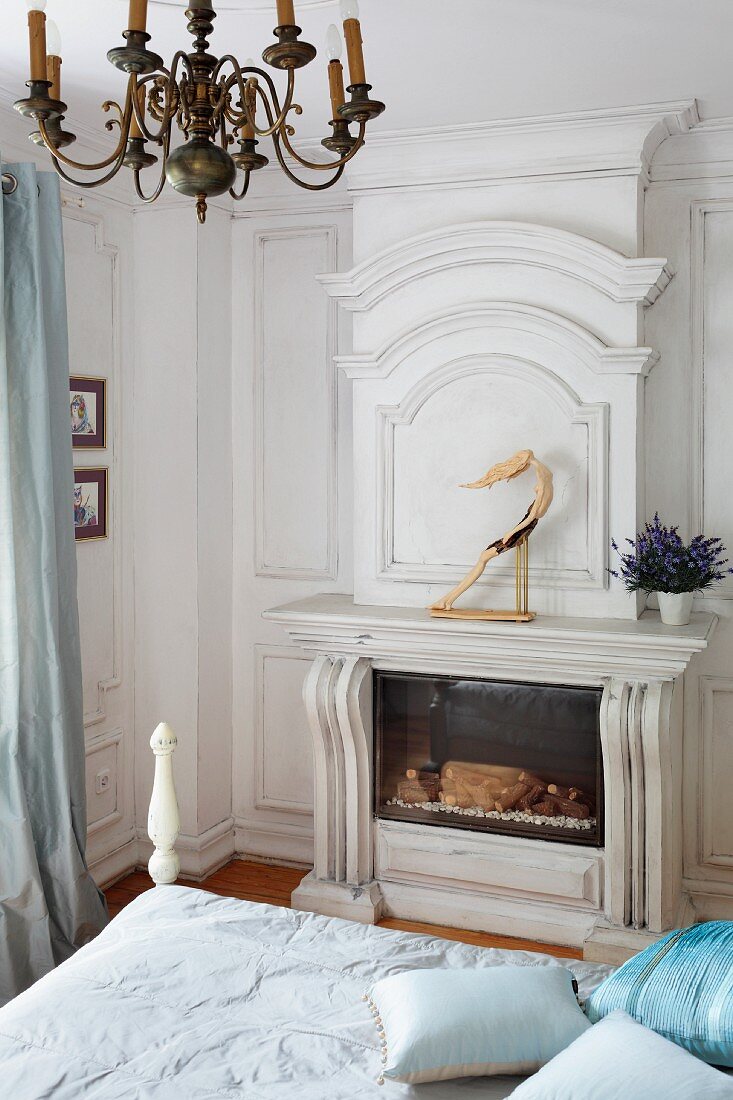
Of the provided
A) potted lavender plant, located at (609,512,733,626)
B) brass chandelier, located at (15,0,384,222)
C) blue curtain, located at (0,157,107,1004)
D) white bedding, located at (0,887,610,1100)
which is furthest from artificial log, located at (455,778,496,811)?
brass chandelier, located at (15,0,384,222)

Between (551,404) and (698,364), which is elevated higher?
(698,364)

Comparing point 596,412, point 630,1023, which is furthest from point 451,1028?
point 596,412

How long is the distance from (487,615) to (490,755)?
58 centimetres

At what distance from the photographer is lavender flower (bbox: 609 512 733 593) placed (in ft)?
10.3

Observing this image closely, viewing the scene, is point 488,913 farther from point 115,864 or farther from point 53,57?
point 53,57

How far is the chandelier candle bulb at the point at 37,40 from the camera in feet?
4.90

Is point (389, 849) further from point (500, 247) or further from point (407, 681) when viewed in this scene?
point (500, 247)

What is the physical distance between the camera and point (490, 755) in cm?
354

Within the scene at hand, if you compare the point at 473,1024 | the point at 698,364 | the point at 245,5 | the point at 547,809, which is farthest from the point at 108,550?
the point at 473,1024

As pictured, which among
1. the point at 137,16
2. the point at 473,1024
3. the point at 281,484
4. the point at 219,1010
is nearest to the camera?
the point at 137,16

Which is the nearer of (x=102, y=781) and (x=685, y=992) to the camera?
(x=685, y=992)

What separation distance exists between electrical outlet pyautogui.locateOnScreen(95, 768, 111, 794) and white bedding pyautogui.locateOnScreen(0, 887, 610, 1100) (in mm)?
1518

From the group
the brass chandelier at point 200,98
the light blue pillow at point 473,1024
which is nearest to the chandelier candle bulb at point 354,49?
the brass chandelier at point 200,98

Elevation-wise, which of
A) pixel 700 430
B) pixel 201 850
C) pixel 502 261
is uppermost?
pixel 502 261
